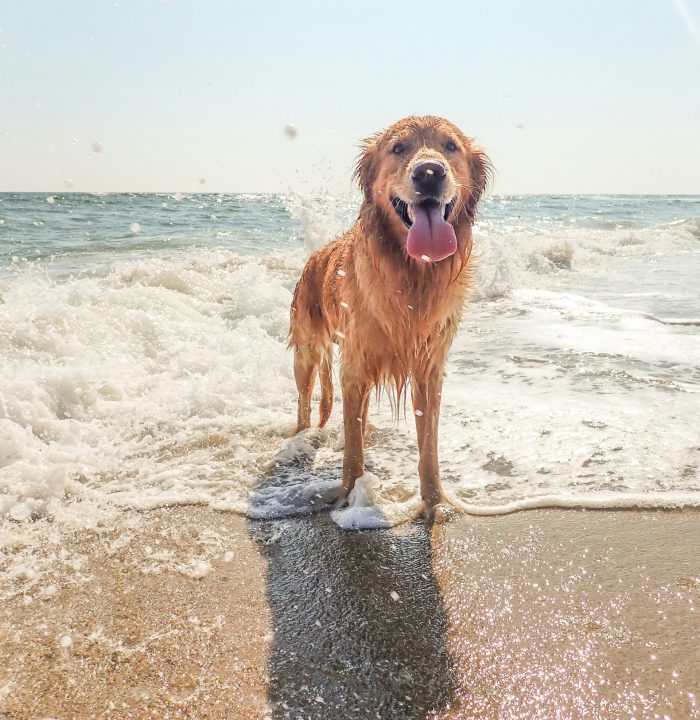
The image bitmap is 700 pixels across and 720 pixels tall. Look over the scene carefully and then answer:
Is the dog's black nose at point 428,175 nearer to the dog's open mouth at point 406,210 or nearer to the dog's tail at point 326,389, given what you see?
the dog's open mouth at point 406,210

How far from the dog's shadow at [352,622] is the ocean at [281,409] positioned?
19cm

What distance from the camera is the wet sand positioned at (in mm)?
1476

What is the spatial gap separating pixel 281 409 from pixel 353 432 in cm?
133

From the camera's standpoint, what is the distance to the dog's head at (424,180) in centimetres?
Result: 216

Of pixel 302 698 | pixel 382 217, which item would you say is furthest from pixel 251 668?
pixel 382 217

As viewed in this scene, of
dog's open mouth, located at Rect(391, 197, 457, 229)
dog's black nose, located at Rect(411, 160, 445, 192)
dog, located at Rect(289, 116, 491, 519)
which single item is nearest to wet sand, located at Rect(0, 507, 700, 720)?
dog, located at Rect(289, 116, 491, 519)

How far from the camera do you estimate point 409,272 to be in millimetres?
2398

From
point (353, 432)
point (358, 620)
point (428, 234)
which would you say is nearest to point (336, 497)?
point (353, 432)

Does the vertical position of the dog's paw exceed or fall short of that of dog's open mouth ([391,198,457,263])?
it falls short

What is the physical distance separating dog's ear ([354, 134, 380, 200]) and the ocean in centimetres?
52

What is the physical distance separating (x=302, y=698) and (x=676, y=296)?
787cm

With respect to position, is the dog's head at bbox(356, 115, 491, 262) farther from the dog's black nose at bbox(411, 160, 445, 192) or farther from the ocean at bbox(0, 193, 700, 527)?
the ocean at bbox(0, 193, 700, 527)

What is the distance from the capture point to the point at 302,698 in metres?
1.48

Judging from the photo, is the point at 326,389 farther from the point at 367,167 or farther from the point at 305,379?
the point at 367,167
